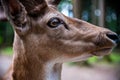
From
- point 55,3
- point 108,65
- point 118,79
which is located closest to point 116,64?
point 108,65

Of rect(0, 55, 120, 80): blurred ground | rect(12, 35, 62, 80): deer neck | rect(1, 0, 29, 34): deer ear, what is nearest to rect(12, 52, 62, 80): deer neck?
rect(12, 35, 62, 80): deer neck

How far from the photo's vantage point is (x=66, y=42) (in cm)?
270

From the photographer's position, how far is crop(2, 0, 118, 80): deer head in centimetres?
266

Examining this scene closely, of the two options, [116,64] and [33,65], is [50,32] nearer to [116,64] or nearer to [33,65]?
[33,65]

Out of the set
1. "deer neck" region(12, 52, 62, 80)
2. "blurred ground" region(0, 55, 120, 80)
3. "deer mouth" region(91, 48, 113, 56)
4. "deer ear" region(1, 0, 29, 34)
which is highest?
"deer ear" region(1, 0, 29, 34)

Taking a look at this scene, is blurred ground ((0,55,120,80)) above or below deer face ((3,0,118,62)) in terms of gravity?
below

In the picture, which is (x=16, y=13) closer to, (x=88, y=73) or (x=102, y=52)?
(x=102, y=52)

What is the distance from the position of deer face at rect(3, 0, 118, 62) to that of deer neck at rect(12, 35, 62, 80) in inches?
1.2

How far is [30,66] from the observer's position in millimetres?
2736

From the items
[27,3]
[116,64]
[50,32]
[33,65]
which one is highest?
[27,3]

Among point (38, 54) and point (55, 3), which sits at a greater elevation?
point (55, 3)

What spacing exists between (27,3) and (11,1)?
12 cm

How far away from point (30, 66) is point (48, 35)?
24 centimetres

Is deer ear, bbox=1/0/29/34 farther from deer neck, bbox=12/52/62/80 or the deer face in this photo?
deer neck, bbox=12/52/62/80
